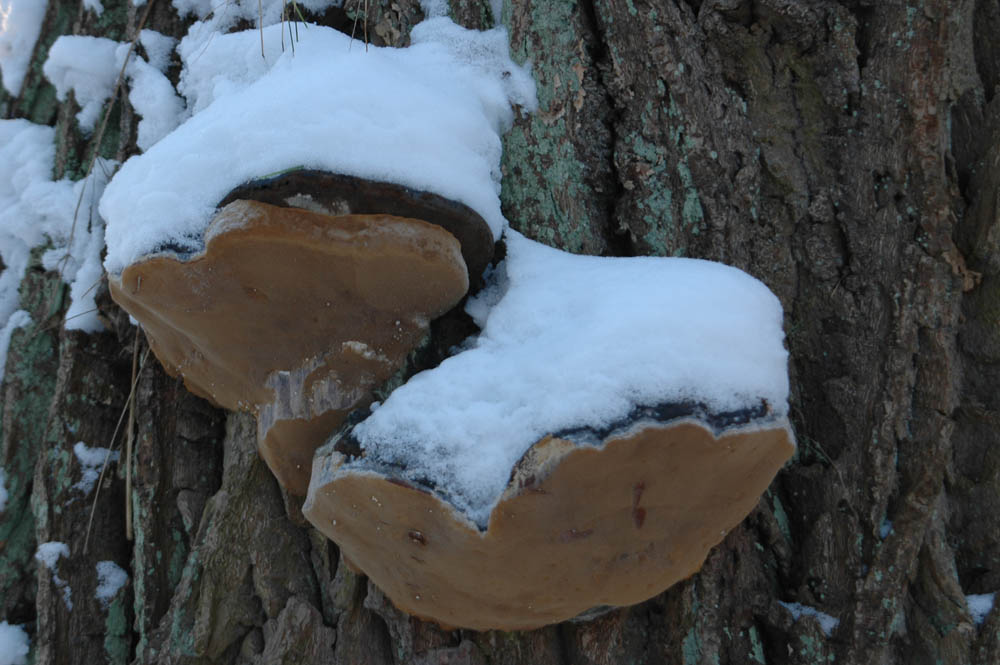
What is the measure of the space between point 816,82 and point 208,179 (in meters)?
1.49

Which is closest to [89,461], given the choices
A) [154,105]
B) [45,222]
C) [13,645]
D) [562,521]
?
[13,645]

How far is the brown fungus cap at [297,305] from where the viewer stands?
1.20m

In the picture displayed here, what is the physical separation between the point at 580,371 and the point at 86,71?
203cm

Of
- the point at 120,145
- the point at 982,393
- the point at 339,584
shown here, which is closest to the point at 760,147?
the point at 982,393

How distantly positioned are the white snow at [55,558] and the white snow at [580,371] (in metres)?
1.09

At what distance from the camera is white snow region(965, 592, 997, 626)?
1.57 meters

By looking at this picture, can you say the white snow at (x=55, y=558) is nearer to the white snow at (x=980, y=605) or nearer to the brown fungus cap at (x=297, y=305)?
the brown fungus cap at (x=297, y=305)

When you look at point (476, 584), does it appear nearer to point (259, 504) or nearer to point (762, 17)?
point (259, 504)

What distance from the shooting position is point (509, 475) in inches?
43.9

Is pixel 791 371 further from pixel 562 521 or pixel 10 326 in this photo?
pixel 10 326

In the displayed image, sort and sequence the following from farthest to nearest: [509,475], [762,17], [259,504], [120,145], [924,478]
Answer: [120,145]
[762,17]
[259,504]
[924,478]
[509,475]

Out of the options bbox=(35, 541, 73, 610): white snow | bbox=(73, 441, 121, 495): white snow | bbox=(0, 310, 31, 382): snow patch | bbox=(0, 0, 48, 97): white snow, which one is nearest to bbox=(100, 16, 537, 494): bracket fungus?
bbox=(73, 441, 121, 495): white snow

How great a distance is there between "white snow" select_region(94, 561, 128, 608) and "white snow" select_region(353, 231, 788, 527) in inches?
41.1

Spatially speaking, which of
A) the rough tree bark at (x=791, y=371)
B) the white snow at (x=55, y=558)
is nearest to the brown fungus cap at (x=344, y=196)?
the rough tree bark at (x=791, y=371)
